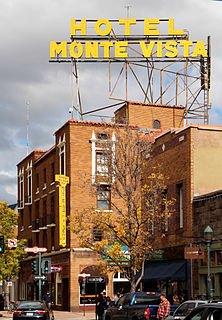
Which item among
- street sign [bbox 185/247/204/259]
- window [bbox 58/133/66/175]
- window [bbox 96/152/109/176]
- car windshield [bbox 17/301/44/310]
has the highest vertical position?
window [bbox 58/133/66/175]

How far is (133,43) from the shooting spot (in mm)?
51594

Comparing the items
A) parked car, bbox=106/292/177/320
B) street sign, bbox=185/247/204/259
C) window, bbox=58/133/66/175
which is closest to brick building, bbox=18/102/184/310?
window, bbox=58/133/66/175

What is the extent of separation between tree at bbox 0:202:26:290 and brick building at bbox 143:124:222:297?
2542 centimetres

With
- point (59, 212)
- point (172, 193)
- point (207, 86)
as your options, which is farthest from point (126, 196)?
point (207, 86)

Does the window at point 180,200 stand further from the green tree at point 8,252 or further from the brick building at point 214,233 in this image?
the green tree at point 8,252

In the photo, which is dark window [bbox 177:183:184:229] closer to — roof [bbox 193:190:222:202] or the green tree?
roof [bbox 193:190:222:202]

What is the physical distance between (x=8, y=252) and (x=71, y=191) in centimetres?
1595

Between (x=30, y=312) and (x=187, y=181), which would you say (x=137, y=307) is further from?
(x=187, y=181)

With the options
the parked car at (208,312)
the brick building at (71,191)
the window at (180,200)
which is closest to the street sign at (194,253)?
the window at (180,200)

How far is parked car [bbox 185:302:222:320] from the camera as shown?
10.8 meters

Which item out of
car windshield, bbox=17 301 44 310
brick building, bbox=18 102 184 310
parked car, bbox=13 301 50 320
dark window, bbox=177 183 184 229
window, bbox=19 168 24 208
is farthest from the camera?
window, bbox=19 168 24 208

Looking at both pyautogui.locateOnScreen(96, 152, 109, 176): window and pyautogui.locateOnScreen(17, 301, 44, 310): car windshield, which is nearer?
pyautogui.locateOnScreen(17, 301, 44, 310): car windshield

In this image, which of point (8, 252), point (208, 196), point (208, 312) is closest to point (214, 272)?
point (208, 196)

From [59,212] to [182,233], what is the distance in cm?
1592
